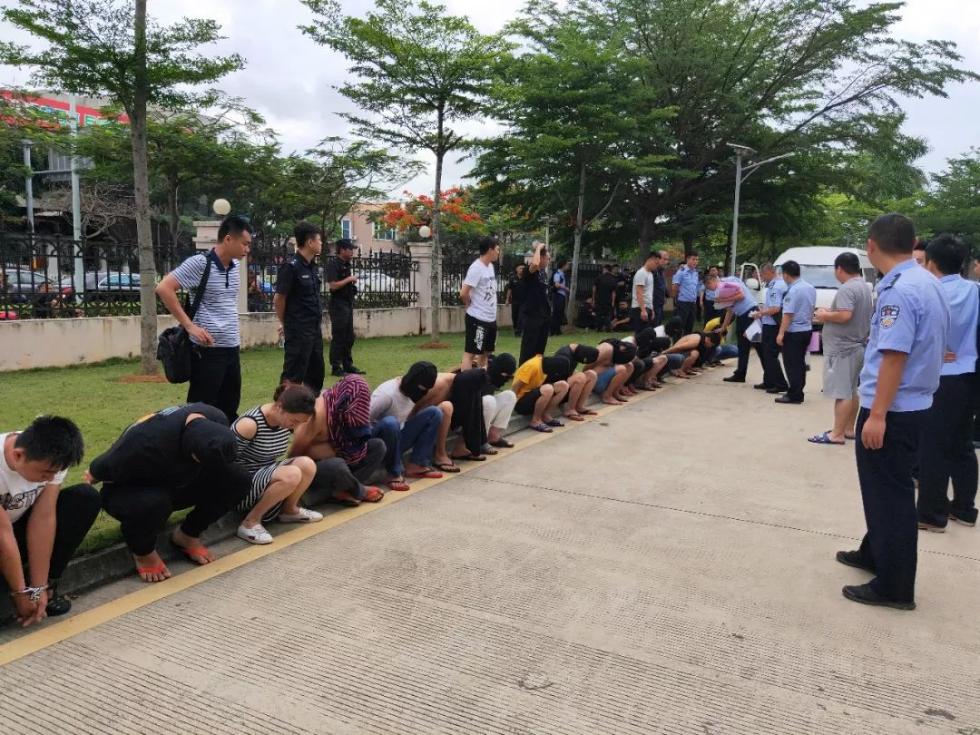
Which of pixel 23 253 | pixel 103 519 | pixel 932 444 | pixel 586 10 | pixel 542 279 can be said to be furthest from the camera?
pixel 586 10

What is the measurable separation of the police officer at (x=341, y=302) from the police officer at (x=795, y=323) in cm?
504

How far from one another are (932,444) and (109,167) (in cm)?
1800

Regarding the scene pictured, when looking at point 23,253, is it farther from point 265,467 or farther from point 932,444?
point 932,444

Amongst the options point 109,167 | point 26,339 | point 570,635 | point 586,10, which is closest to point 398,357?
point 26,339

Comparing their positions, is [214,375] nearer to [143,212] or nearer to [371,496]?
[371,496]

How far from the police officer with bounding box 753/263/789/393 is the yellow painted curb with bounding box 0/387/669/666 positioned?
5.86 meters

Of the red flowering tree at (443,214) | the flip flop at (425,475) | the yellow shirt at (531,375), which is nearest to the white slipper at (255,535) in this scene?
the flip flop at (425,475)

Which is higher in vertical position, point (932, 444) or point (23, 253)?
point (23, 253)

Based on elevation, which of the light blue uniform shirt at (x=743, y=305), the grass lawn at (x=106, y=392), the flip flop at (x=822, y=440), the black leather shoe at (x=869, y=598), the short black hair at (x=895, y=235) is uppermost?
the short black hair at (x=895, y=235)

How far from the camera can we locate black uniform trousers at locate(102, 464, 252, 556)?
337 cm

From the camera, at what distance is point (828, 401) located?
9.34 meters

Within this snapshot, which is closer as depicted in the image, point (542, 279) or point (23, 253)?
point (542, 279)

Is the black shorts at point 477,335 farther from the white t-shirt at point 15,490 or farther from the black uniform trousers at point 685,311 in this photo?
→ the black uniform trousers at point 685,311

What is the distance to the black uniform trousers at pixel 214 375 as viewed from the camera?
4691 millimetres
